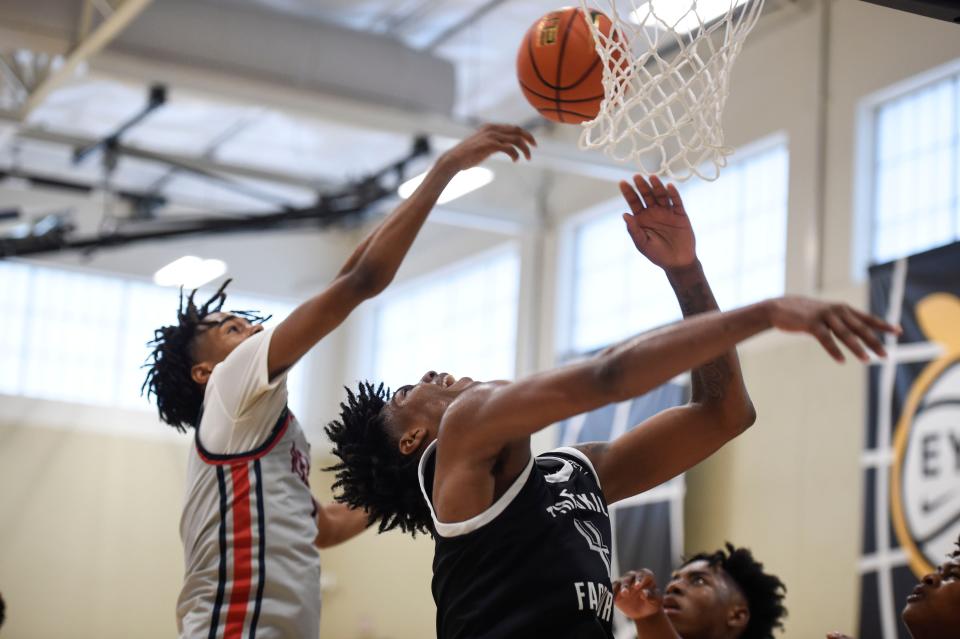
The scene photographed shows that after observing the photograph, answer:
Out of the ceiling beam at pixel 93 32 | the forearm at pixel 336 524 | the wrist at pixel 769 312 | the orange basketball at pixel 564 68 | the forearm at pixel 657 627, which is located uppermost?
the ceiling beam at pixel 93 32

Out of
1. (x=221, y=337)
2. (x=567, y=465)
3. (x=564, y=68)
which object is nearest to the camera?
(x=567, y=465)

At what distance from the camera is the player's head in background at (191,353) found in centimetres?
418

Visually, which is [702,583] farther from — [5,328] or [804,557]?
[5,328]

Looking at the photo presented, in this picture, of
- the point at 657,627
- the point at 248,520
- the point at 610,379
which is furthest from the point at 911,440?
the point at 610,379

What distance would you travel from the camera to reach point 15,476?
14.0 meters

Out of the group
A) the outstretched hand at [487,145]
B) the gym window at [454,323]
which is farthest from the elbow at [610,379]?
the gym window at [454,323]

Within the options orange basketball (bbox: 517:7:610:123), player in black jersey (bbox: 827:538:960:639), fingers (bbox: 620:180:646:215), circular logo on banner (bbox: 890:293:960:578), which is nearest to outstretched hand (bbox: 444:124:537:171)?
fingers (bbox: 620:180:646:215)

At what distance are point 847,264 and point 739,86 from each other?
83.2 inches

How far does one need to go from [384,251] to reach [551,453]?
2.43 feet

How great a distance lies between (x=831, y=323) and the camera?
85.2 inches

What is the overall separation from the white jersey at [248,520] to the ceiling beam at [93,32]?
203 inches

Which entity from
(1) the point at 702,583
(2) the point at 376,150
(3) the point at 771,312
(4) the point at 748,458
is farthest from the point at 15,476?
(3) the point at 771,312

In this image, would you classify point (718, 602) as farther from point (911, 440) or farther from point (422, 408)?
point (911, 440)

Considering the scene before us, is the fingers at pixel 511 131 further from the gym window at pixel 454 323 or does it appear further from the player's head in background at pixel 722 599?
the gym window at pixel 454 323
